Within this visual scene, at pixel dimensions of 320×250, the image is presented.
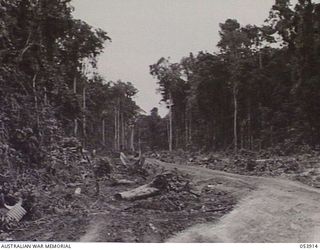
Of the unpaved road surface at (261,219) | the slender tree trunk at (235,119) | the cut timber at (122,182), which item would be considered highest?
the slender tree trunk at (235,119)

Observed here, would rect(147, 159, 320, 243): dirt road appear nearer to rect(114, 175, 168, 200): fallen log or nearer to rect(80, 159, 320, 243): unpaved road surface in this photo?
rect(80, 159, 320, 243): unpaved road surface

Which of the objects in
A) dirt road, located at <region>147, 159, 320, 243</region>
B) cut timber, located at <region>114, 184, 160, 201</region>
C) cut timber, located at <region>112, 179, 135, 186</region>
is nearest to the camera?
dirt road, located at <region>147, 159, 320, 243</region>

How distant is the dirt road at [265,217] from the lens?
3693 mm

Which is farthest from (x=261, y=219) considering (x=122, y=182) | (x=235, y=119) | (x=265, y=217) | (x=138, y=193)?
(x=122, y=182)

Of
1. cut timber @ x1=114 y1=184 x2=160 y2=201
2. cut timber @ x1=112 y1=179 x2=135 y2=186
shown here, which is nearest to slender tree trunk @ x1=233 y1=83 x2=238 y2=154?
cut timber @ x1=114 y1=184 x2=160 y2=201

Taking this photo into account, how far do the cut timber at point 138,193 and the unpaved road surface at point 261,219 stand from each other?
10.6 inches

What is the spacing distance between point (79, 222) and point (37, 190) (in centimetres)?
48

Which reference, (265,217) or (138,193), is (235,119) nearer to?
(265,217)

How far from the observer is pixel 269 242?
12.1ft

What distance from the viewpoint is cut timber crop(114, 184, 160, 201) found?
393 centimetres

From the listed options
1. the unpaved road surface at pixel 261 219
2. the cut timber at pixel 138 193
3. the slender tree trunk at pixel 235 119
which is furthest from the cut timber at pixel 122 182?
the slender tree trunk at pixel 235 119

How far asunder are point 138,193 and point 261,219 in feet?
3.27

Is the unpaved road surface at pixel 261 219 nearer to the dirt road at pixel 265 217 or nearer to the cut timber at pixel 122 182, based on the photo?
the dirt road at pixel 265 217

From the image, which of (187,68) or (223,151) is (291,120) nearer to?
(223,151)
